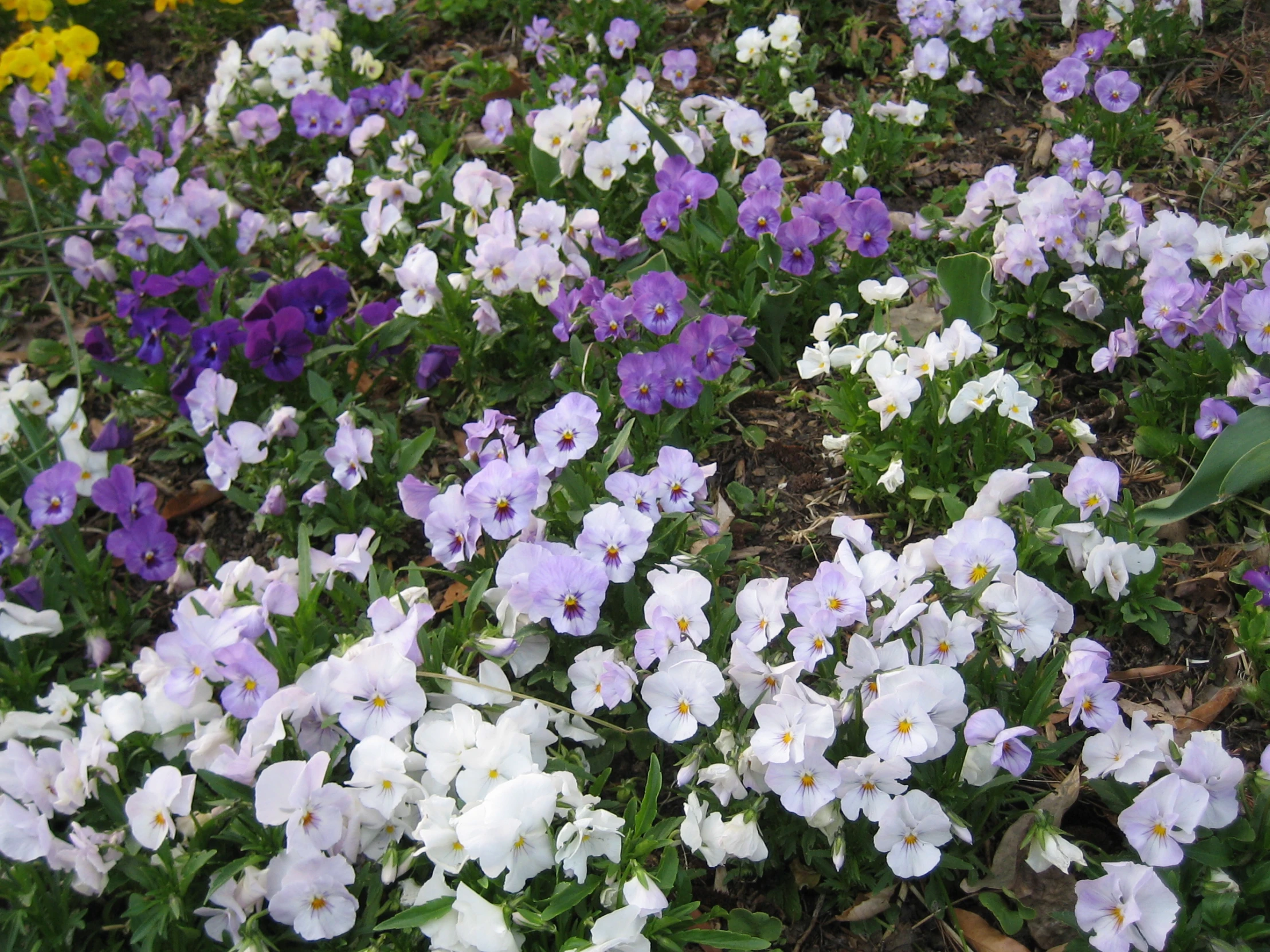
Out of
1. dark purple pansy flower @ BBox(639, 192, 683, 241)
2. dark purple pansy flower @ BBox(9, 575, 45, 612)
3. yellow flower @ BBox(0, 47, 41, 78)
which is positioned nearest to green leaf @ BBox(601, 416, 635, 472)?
dark purple pansy flower @ BBox(639, 192, 683, 241)

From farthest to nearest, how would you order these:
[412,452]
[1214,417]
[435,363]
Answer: [435,363] < [412,452] < [1214,417]

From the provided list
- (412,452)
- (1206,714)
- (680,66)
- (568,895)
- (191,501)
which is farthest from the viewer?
(680,66)

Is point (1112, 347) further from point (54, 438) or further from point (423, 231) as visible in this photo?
point (54, 438)

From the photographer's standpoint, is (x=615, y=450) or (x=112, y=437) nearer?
(x=615, y=450)

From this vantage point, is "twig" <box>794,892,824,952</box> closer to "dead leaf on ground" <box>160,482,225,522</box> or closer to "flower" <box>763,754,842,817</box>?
"flower" <box>763,754,842,817</box>

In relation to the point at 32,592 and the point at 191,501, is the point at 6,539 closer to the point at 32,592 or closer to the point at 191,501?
the point at 32,592

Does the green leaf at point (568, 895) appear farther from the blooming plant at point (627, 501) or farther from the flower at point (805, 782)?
the flower at point (805, 782)

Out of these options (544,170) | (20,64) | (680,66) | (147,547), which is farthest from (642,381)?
(20,64)
